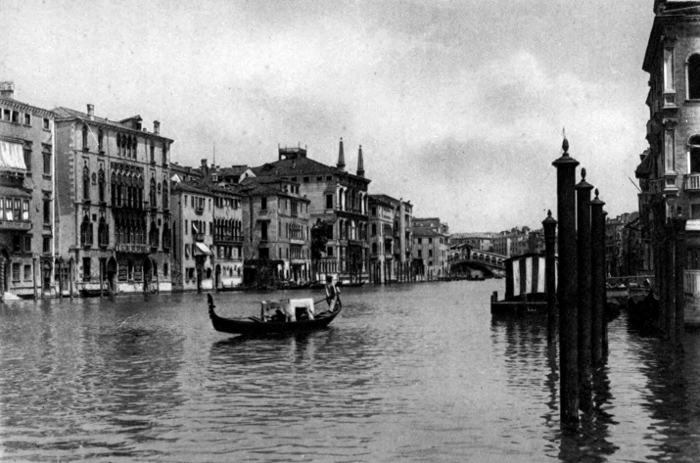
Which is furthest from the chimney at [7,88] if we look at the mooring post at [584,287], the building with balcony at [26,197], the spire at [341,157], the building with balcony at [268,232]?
the spire at [341,157]

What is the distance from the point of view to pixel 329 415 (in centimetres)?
1260

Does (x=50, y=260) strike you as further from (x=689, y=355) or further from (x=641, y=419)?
(x=641, y=419)

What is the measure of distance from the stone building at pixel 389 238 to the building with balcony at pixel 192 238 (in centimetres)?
4070

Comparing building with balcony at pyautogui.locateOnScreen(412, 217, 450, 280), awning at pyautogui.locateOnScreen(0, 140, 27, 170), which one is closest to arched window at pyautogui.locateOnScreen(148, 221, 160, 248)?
awning at pyautogui.locateOnScreen(0, 140, 27, 170)

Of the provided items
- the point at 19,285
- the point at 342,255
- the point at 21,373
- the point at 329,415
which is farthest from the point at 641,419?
the point at 342,255

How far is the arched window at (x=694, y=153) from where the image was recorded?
27.2 meters

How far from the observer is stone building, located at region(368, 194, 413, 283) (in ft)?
375

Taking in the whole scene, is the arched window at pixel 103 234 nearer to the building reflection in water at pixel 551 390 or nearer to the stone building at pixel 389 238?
the building reflection in water at pixel 551 390

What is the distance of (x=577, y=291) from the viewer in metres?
12.1

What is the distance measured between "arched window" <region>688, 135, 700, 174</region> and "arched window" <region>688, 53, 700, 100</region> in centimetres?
119

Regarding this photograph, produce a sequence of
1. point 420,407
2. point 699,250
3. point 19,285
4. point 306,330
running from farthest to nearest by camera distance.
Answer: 1. point 19,285
2. point 306,330
3. point 699,250
4. point 420,407

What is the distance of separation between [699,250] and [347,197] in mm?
79548

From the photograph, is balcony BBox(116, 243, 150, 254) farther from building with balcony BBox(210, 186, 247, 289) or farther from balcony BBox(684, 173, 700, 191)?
balcony BBox(684, 173, 700, 191)

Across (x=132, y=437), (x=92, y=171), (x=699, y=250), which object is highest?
(x=92, y=171)
